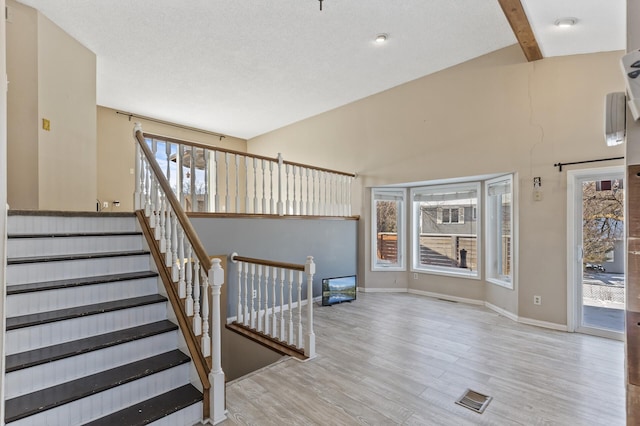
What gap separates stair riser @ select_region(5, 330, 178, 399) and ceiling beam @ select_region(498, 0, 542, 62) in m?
4.17

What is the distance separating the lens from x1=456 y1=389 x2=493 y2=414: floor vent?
7.39ft

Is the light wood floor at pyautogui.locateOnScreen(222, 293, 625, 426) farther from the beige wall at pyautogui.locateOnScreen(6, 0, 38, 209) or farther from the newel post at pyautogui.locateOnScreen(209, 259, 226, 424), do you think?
the beige wall at pyautogui.locateOnScreen(6, 0, 38, 209)

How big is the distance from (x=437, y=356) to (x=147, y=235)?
3.04 metres

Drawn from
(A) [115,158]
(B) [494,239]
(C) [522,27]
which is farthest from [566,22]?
(A) [115,158]

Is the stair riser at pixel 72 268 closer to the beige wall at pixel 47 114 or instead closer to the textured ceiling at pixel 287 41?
the beige wall at pixel 47 114

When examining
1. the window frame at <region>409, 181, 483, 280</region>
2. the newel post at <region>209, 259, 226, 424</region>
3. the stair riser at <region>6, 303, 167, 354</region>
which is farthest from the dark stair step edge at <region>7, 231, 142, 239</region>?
the window frame at <region>409, 181, 483, 280</region>

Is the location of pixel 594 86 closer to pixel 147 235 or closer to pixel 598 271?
pixel 598 271

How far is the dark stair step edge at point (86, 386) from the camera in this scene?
64.9 inches

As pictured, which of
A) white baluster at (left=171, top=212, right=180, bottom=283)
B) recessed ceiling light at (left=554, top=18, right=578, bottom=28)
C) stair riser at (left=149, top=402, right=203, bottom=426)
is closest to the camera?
stair riser at (left=149, top=402, right=203, bottom=426)

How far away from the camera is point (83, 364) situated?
6.46 ft

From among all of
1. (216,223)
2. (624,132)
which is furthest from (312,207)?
(624,132)

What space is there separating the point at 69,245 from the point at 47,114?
208cm

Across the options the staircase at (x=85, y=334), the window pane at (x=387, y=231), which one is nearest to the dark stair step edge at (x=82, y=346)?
the staircase at (x=85, y=334)

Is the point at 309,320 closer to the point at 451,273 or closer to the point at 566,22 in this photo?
the point at 451,273
